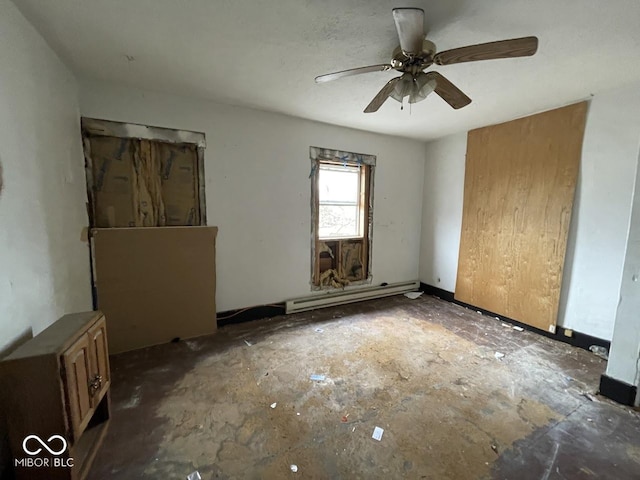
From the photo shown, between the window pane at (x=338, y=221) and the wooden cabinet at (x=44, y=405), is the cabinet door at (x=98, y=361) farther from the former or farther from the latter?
the window pane at (x=338, y=221)

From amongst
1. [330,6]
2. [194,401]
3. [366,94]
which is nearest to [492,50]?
[330,6]

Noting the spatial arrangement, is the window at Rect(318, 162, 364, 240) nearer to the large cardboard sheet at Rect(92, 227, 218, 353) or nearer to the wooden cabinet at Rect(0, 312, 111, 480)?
the large cardboard sheet at Rect(92, 227, 218, 353)

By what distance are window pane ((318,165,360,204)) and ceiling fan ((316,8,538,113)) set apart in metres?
1.59

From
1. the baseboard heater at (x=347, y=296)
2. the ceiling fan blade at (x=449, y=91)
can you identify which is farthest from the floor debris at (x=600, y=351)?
the ceiling fan blade at (x=449, y=91)

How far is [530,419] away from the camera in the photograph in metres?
1.71

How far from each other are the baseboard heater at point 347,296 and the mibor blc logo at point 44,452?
229 centimetres

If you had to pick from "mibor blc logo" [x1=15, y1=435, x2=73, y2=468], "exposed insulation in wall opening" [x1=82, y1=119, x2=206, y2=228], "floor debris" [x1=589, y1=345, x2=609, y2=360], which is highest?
"exposed insulation in wall opening" [x1=82, y1=119, x2=206, y2=228]

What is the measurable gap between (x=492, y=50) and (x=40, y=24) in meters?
2.60

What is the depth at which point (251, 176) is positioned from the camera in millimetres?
2994

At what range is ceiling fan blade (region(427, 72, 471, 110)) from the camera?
171cm

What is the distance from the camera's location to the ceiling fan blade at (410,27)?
4.04 ft

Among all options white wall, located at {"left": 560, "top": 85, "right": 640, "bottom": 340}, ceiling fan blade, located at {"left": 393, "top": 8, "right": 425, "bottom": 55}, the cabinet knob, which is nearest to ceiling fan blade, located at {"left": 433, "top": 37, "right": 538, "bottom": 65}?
ceiling fan blade, located at {"left": 393, "top": 8, "right": 425, "bottom": 55}

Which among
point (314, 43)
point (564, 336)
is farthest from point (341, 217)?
point (564, 336)

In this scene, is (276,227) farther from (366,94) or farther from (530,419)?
(530,419)
